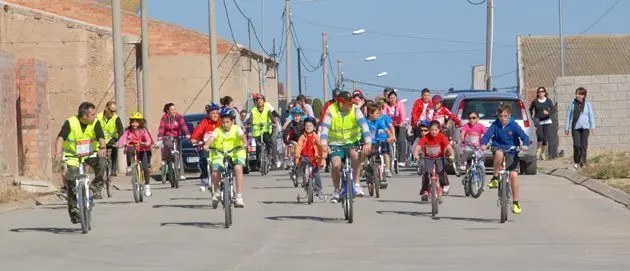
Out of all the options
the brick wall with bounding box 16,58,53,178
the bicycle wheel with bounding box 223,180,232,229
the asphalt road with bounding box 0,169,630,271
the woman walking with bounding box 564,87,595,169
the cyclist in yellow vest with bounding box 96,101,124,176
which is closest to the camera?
the asphalt road with bounding box 0,169,630,271

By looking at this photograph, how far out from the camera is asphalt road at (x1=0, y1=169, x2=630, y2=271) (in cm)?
1391

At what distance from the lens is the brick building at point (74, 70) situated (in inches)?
1123

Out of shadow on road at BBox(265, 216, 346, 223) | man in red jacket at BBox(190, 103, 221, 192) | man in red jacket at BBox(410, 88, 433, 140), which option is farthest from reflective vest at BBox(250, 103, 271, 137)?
shadow on road at BBox(265, 216, 346, 223)

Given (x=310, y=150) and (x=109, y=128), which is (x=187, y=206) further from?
(x=109, y=128)

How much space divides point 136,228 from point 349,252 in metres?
4.43

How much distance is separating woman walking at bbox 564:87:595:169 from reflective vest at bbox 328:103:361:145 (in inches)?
396

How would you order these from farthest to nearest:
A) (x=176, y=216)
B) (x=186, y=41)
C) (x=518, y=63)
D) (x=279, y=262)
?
(x=518, y=63), (x=186, y=41), (x=176, y=216), (x=279, y=262)

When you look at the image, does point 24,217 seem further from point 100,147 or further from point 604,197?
point 604,197

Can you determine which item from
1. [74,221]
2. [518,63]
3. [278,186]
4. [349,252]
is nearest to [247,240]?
[349,252]

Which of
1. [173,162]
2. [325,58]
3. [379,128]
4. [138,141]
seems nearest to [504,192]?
[379,128]

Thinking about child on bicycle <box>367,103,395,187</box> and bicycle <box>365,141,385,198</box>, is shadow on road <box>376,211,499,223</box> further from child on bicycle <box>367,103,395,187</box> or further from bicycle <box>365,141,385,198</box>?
child on bicycle <box>367,103,395,187</box>

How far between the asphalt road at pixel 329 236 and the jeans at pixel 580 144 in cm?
518

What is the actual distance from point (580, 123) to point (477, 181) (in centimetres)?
692

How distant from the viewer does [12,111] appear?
27.8m
